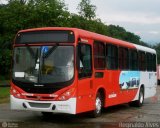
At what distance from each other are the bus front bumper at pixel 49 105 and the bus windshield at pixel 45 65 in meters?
0.62

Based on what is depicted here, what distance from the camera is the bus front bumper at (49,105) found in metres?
14.8

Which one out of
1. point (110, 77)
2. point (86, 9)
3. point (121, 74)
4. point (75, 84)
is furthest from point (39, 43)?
point (86, 9)

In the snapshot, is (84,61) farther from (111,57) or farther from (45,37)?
(111,57)

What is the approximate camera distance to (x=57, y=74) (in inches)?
589

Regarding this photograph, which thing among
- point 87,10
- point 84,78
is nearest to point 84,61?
point 84,78

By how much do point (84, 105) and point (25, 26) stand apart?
110 feet

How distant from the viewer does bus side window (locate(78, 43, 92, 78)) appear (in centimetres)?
1529

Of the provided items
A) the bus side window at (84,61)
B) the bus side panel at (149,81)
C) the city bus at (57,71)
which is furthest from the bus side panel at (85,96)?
the bus side panel at (149,81)

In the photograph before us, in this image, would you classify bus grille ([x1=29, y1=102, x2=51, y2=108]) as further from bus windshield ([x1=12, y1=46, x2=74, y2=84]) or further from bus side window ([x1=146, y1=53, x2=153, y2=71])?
bus side window ([x1=146, y1=53, x2=153, y2=71])

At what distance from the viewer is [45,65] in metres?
15.1

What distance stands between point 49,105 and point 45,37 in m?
2.15

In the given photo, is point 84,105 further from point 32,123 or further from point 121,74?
point 121,74

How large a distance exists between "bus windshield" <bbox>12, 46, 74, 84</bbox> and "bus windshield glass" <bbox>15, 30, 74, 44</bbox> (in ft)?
0.75

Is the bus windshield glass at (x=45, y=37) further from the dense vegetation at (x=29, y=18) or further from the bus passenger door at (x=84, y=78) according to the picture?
the dense vegetation at (x=29, y=18)
